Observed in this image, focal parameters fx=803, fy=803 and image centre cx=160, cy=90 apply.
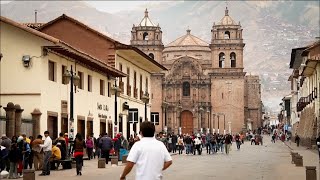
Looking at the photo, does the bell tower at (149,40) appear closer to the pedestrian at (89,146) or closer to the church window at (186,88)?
the church window at (186,88)

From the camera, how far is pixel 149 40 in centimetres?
12581

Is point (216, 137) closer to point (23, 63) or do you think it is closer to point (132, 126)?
point (132, 126)

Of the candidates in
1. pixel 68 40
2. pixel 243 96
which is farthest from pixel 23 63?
pixel 243 96

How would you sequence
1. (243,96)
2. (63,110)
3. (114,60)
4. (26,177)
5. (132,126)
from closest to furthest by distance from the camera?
(26,177)
(63,110)
(114,60)
(132,126)
(243,96)

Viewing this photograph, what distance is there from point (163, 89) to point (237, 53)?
43.0ft

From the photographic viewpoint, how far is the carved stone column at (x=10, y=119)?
96.8 ft

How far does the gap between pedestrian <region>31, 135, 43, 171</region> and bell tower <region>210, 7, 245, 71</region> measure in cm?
9445

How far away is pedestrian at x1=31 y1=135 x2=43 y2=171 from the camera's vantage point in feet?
89.6

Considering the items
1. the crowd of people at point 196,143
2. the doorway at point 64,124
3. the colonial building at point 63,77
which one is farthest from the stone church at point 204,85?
the doorway at point 64,124

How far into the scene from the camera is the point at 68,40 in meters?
48.9

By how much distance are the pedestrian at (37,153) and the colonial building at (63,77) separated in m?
1.86

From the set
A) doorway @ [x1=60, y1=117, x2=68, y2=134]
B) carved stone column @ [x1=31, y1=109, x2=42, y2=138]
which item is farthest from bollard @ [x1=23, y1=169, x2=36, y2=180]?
doorway @ [x1=60, y1=117, x2=68, y2=134]

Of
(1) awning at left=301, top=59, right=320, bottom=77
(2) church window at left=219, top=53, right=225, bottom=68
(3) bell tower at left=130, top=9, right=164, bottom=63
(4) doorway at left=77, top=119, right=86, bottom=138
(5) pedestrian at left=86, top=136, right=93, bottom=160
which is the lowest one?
(5) pedestrian at left=86, top=136, right=93, bottom=160

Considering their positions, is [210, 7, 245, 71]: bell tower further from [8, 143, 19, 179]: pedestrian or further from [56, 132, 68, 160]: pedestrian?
[8, 143, 19, 179]: pedestrian
